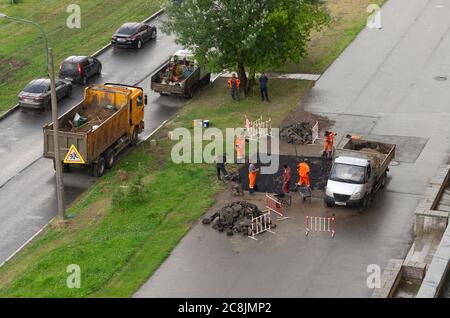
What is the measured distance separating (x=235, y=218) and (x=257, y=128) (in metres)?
10.4

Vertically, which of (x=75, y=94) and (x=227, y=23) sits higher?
(x=227, y=23)

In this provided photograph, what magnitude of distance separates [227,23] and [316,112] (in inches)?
246

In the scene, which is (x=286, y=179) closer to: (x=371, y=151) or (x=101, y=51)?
(x=371, y=151)

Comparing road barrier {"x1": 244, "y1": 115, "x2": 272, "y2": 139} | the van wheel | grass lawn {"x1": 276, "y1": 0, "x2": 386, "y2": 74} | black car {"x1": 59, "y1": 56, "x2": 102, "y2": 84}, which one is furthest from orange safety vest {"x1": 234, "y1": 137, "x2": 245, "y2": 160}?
black car {"x1": 59, "y1": 56, "x2": 102, "y2": 84}

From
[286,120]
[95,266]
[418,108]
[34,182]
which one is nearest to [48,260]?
[95,266]

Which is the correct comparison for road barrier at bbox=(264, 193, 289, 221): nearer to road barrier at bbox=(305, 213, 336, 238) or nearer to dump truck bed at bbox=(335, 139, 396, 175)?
road barrier at bbox=(305, 213, 336, 238)

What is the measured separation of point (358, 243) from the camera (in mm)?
35875

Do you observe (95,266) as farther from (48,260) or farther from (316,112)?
(316,112)

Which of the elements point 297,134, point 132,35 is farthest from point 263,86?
point 132,35

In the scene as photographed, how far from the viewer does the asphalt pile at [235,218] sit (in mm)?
36781

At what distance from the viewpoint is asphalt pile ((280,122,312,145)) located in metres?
45.3

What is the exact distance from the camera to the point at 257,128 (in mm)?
46969
